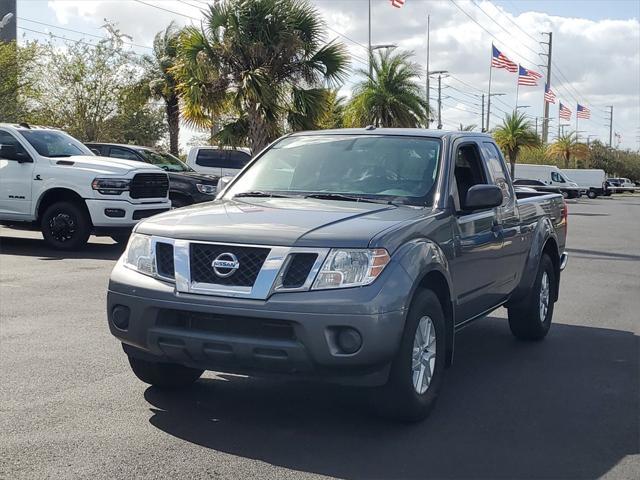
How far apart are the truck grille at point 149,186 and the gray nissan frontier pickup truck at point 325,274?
26.6ft

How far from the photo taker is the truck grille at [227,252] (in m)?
4.73

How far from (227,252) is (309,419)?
1.18 meters

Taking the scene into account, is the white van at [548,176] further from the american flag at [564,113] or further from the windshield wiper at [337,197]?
the windshield wiper at [337,197]

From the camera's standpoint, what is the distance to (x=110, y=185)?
13.8 metres

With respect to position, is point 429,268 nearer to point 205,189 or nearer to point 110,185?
point 110,185

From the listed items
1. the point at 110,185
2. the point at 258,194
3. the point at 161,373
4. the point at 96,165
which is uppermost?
the point at 96,165

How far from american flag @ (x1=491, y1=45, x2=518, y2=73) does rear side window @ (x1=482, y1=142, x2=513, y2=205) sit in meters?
42.7

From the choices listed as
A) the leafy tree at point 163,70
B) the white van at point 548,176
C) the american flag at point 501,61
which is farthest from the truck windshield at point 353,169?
the white van at point 548,176

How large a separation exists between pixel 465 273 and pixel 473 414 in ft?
3.27

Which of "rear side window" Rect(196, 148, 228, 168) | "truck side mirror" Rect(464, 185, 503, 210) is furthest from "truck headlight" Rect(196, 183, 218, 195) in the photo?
"truck side mirror" Rect(464, 185, 503, 210)

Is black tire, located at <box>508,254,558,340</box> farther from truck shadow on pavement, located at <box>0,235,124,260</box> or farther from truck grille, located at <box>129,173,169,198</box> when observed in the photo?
truck grille, located at <box>129,173,169,198</box>

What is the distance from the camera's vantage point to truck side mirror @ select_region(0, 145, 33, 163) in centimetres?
1406

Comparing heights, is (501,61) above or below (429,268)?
above

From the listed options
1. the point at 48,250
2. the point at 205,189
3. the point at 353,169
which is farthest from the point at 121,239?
the point at 353,169
